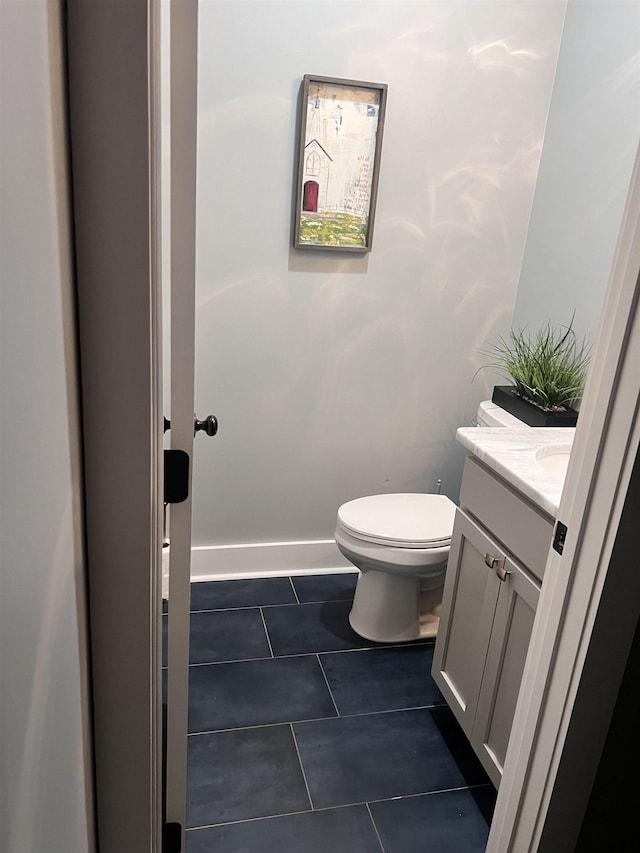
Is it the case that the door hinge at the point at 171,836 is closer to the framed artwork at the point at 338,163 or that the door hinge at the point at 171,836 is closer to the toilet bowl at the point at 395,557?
the toilet bowl at the point at 395,557

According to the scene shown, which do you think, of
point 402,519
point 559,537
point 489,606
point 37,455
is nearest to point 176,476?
point 37,455

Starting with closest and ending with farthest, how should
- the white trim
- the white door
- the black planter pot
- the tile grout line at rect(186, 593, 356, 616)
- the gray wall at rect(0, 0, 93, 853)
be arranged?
the gray wall at rect(0, 0, 93, 853) → the white door → the white trim → the black planter pot → the tile grout line at rect(186, 593, 356, 616)

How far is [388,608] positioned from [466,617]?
504 mm

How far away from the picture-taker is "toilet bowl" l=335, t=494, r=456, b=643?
2.12 meters

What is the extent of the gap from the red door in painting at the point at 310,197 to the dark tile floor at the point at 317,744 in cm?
139

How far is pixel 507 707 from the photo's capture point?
1570mm

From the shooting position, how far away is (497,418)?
2.12 m

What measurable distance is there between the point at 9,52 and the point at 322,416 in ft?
7.03

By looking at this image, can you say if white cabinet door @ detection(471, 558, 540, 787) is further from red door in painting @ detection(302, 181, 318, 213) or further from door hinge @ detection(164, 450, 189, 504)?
red door in painting @ detection(302, 181, 318, 213)

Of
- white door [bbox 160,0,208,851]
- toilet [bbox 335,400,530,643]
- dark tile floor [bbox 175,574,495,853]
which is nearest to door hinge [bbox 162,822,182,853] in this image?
white door [bbox 160,0,208,851]

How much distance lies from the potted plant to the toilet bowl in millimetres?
447

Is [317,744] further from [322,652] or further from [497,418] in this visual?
[497,418]

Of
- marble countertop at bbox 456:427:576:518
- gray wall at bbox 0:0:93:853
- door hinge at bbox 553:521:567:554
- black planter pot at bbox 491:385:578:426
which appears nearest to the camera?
gray wall at bbox 0:0:93:853

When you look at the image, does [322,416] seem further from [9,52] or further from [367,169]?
[9,52]
